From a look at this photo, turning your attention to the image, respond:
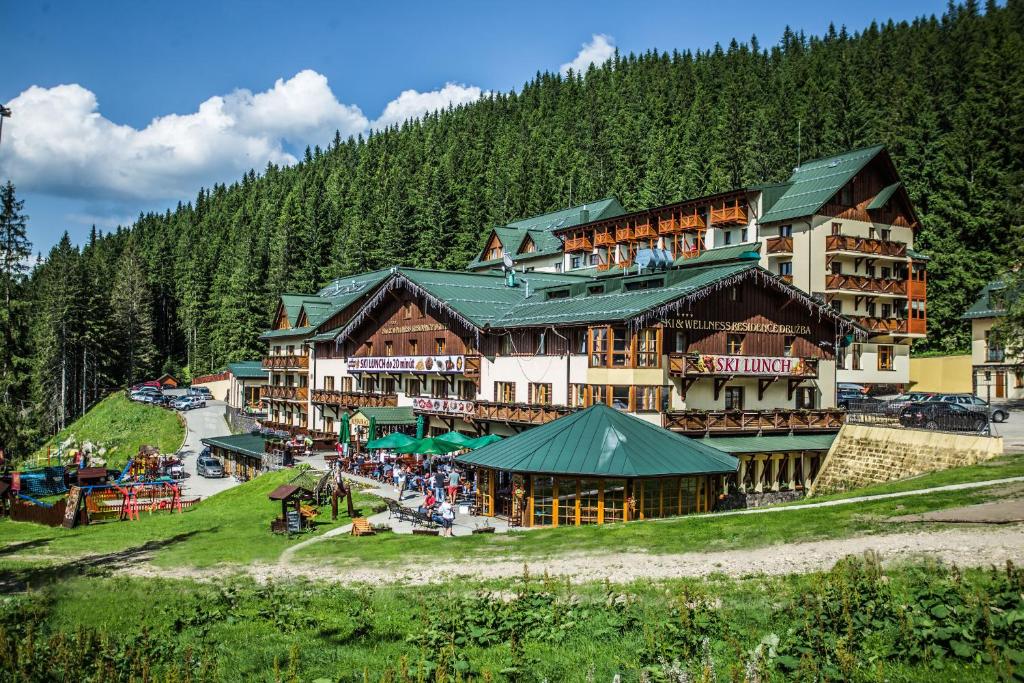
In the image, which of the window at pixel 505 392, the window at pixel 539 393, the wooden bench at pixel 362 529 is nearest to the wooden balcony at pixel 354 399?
the window at pixel 505 392

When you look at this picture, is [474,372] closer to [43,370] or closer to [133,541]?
[133,541]

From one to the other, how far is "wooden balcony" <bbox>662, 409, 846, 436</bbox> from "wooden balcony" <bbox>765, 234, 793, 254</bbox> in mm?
21337

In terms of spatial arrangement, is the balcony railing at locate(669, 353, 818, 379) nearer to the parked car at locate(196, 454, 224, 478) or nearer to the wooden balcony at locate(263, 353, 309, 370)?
the parked car at locate(196, 454, 224, 478)

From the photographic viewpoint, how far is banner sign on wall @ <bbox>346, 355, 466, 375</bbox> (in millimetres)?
50031

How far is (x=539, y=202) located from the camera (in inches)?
4387

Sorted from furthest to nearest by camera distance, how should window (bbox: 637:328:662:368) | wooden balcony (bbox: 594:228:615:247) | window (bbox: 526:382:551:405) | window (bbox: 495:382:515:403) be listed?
wooden balcony (bbox: 594:228:615:247) → window (bbox: 495:382:515:403) → window (bbox: 526:382:551:405) → window (bbox: 637:328:662:368)

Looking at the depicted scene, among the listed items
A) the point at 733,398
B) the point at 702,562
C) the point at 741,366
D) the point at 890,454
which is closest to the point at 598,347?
the point at 741,366

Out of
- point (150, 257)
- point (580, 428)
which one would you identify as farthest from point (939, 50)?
point (150, 257)

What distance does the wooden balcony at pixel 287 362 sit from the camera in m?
71.8

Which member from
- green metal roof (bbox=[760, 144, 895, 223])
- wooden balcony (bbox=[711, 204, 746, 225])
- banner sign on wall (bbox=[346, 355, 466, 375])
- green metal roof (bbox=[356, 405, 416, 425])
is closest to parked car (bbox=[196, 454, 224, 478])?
banner sign on wall (bbox=[346, 355, 466, 375])

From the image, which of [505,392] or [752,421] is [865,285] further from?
[505,392]

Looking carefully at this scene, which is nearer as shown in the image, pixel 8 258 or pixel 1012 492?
pixel 1012 492

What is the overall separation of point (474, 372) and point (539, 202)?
66.1 m

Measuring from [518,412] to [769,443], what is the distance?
12606mm
